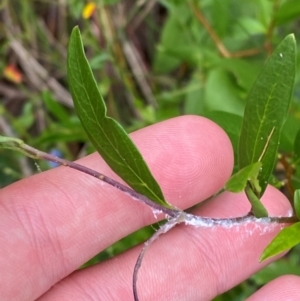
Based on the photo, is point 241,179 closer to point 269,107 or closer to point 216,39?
point 269,107

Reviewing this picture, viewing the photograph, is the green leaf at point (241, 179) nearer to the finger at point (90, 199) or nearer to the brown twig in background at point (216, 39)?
the finger at point (90, 199)

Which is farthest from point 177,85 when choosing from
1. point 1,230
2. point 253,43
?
point 1,230

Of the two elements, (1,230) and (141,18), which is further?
(141,18)

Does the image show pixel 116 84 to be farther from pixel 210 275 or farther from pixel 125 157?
pixel 125 157

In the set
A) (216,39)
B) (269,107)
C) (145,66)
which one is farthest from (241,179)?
(145,66)

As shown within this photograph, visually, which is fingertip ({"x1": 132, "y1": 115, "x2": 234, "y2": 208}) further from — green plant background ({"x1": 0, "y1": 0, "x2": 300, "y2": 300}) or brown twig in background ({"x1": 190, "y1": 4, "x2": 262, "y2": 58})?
brown twig in background ({"x1": 190, "y1": 4, "x2": 262, "y2": 58})

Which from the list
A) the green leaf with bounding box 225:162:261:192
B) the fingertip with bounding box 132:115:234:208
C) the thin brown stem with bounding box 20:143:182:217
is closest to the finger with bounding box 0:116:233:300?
the fingertip with bounding box 132:115:234:208
